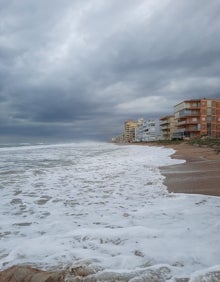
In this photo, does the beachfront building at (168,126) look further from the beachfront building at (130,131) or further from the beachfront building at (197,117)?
the beachfront building at (130,131)

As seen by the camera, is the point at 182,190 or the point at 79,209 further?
the point at 182,190

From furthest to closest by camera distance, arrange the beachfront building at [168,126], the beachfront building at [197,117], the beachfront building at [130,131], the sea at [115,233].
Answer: the beachfront building at [130,131]
the beachfront building at [168,126]
the beachfront building at [197,117]
the sea at [115,233]

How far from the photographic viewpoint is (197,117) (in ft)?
229

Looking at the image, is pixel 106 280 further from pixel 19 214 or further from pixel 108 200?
pixel 108 200

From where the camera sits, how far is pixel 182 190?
24.3 feet

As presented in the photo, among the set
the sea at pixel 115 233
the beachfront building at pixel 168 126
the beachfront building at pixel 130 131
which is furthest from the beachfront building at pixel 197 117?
the beachfront building at pixel 130 131

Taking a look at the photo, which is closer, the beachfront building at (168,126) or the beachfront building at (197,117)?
the beachfront building at (197,117)

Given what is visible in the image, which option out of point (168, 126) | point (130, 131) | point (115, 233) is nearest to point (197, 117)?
point (168, 126)

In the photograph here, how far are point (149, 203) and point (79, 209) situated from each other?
1688 millimetres

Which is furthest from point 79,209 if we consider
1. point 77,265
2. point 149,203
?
point 77,265

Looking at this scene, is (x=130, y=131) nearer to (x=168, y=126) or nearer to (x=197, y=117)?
(x=168, y=126)

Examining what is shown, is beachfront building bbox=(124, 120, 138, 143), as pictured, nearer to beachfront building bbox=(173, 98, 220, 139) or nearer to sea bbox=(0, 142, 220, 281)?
beachfront building bbox=(173, 98, 220, 139)

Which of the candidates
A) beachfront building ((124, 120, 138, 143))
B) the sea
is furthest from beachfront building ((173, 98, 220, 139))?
beachfront building ((124, 120, 138, 143))

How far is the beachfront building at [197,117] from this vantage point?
69.3m
